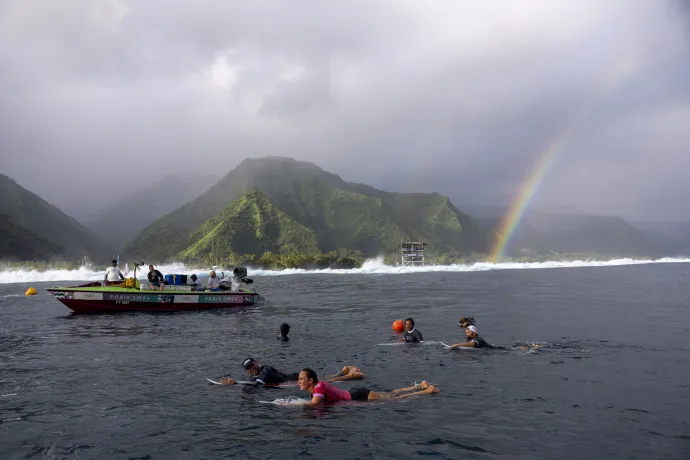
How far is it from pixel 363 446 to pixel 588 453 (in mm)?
4638

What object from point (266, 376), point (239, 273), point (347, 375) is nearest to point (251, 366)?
point (266, 376)

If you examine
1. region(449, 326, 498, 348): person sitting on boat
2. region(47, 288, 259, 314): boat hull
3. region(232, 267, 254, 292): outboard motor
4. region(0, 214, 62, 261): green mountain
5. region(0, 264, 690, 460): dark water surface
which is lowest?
region(0, 264, 690, 460): dark water surface

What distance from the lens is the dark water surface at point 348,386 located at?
10.4 meters

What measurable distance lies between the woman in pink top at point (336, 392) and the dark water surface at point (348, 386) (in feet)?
1.18

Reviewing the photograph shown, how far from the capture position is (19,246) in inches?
7347

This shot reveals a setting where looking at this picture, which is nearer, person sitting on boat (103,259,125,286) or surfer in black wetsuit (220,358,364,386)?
surfer in black wetsuit (220,358,364,386)

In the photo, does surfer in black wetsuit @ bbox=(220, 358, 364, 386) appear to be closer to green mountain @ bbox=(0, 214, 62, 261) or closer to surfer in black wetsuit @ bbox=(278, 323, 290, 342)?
surfer in black wetsuit @ bbox=(278, 323, 290, 342)

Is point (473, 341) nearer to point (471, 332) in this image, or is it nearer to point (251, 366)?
point (471, 332)

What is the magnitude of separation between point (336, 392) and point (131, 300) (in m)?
24.1

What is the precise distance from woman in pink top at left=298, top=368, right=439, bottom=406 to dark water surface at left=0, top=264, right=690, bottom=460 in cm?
36

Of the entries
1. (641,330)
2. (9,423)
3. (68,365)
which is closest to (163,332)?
(68,365)

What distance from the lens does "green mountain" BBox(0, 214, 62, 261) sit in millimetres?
180000

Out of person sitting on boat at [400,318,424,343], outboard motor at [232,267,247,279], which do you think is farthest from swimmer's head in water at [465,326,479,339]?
outboard motor at [232,267,247,279]

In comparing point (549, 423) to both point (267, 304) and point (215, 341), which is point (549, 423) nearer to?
point (215, 341)
